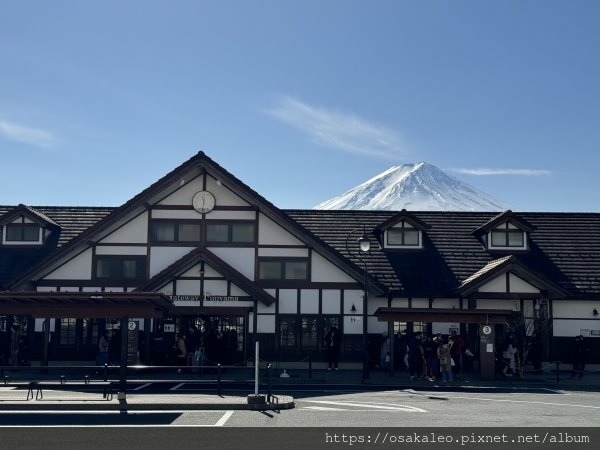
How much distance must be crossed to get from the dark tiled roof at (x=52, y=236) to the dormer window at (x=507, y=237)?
1846cm

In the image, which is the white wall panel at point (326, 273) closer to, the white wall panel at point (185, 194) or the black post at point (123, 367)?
the white wall panel at point (185, 194)

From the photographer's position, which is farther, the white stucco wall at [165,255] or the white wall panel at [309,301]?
the white stucco wall at [165,255]

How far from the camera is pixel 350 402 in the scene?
21500 millimetres

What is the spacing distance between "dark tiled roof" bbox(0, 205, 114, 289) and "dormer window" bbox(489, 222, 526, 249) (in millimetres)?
18461

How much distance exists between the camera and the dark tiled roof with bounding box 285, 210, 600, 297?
33938mm

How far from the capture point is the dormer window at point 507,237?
36.3 m

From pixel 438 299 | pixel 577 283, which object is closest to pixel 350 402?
pixel 438 299

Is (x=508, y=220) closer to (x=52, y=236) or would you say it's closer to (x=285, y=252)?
(x=285, y=252)

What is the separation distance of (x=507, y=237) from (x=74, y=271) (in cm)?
1926

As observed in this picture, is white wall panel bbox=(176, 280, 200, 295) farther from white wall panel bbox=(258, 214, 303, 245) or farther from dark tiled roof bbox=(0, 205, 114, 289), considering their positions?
dark tiled roof bbox=(0, 205, 114, 289)

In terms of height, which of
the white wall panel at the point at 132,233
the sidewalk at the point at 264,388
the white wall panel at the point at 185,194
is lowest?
the sidewalk at the point at 264,388

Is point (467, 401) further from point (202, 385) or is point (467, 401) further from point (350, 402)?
point (202, 385)

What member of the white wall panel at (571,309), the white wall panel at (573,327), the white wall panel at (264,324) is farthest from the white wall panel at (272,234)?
the white wall panel at (573,327)

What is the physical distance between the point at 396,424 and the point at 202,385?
9.93 metres
